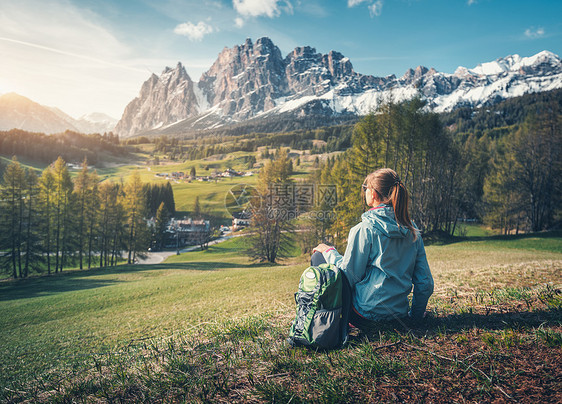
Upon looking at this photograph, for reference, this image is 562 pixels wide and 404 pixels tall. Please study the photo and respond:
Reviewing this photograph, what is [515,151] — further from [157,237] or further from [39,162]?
[39,162]

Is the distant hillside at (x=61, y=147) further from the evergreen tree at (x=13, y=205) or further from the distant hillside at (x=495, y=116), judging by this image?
the distant hillside at (x=495, y=116)

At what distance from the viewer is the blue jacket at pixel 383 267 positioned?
3096 mm

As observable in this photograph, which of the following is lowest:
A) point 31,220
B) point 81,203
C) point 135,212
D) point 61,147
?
point 31,220

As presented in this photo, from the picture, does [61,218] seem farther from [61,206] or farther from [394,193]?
[394,193]

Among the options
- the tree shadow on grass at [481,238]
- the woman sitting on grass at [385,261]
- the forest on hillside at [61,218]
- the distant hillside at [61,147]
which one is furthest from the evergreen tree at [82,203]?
the distant hillside at [61,147]

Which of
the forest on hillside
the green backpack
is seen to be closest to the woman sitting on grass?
the green backpack

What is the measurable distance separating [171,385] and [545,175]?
43.9 meters

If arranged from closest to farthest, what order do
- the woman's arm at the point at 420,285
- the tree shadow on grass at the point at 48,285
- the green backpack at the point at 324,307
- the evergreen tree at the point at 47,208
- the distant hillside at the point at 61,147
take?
the green backpack at the point at 324,307
the woman's arm at the point at 420,285
the tree shadow on grass at the point at 48,285
the evergreen tree at the point at 47,208
the distant hillside at the point at 61,147

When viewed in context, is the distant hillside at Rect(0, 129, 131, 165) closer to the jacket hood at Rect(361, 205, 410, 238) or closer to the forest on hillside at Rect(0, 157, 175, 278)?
the forest on hillside at Rect(0, 157, 175, 278)

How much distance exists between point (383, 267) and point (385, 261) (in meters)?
0.07

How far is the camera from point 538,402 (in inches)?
70.3

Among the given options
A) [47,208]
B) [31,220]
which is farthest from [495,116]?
[31,220]

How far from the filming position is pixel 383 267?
3078 millimetres

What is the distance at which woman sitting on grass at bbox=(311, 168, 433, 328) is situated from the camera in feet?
10.2
